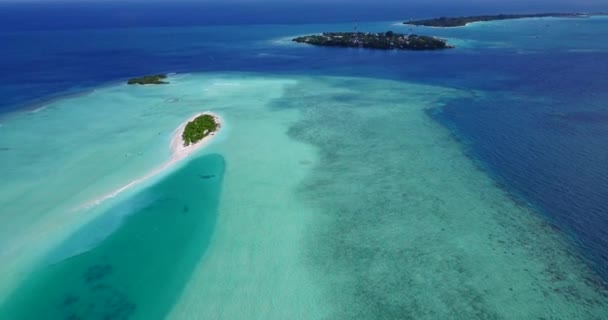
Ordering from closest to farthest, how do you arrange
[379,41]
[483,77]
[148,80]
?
[148,80] → [483,77] → [379,41]

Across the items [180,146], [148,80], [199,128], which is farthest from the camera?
[148,80]

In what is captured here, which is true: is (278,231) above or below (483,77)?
below

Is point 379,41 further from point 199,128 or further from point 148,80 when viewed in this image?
point 199,128

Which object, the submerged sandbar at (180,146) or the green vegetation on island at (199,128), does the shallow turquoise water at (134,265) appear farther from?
the green vegetation on island at (199,128)


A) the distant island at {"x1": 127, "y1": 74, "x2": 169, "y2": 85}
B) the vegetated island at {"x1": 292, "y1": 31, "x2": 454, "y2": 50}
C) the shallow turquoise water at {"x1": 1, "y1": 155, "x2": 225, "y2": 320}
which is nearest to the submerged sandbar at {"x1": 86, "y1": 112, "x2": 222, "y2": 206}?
the shallow turquoise water at {"x1": 1, "y1": 155, "x2": 225, "y2": 320}

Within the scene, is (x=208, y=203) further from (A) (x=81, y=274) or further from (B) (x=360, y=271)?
(B) (x=360, y=271)

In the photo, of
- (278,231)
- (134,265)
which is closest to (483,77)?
(278,231)

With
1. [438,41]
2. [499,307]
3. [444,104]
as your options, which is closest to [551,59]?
[438,41]
